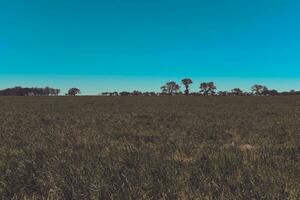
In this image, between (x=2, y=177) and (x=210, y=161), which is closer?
(x=2, y=177)

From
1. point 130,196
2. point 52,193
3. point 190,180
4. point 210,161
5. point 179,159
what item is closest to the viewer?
point 130,196

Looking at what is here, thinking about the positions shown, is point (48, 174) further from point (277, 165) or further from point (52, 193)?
point (277, 165)

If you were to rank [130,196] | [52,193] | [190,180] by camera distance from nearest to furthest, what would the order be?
[130,196] → [52,193] → [190,180]

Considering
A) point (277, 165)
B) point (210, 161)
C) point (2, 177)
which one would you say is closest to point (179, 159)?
point (210, 161)

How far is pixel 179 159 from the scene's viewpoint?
6910mm

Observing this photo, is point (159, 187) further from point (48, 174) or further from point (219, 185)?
point (48, 174)

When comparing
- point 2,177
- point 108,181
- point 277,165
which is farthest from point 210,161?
point 2,177

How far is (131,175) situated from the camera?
18.1 ft

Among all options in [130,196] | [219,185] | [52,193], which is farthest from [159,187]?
[52,193]

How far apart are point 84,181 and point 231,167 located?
8.84 ft

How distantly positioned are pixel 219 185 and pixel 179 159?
6.69 ft

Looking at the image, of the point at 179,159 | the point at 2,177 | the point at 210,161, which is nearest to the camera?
the point at 2,177

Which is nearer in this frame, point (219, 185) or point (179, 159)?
point (219, 185)

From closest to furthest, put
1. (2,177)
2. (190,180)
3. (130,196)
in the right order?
(130,196)
(190,180)
(2,177)
